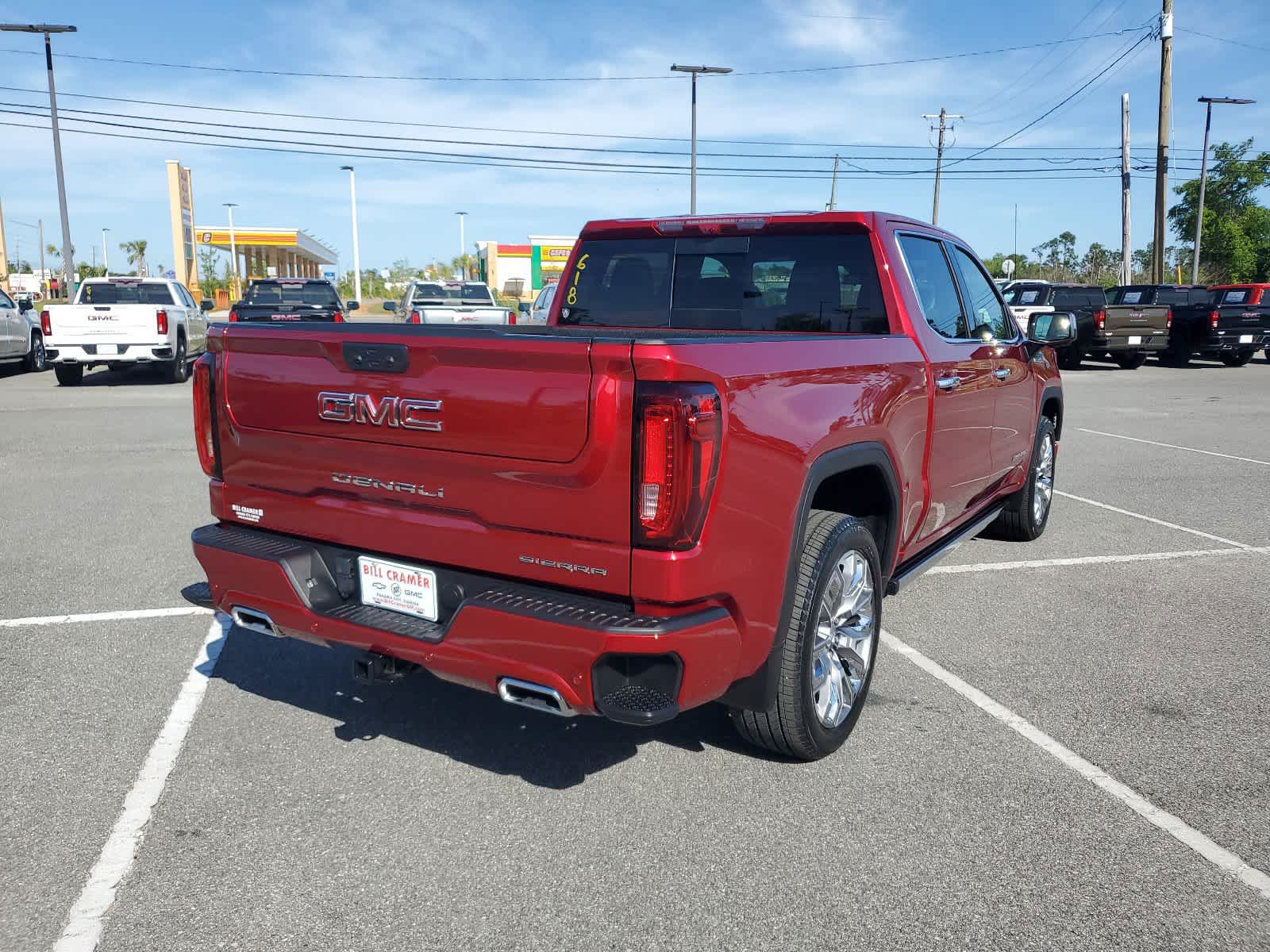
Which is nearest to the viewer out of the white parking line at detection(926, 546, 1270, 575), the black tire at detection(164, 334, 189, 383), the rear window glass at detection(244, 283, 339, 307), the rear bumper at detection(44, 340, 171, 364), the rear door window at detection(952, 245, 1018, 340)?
the rear door window at detection(952, 245, 1018, 340)

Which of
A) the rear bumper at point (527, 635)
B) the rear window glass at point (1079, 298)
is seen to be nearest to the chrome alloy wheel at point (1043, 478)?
the rear bumper at point (527, 635)

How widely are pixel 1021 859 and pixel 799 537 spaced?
1.12 metres

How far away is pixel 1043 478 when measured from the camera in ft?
23.1

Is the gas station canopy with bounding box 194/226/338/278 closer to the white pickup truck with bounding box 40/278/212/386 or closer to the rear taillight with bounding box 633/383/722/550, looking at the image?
the white pickup truck with bounding box 40/278/212/386

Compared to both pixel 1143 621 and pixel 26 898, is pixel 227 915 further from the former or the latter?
pixel 1143 621

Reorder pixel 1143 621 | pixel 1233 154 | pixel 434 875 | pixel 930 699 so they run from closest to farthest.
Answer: pixel 434 875
pixel 930 699
pixel 1143 621
pixel 1233 154

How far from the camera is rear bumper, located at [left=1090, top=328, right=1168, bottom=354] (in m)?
22.2

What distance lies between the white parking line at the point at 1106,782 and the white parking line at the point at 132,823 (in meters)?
3.02

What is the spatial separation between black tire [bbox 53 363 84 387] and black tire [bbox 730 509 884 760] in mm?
17222

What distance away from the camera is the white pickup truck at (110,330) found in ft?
54.5

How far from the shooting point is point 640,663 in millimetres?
2791

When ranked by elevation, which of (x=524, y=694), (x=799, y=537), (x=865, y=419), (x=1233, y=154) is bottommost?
(x=524, y=694)

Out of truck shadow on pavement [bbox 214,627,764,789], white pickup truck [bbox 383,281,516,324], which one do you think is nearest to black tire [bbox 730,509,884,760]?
truck shadow on pavement [bbox 214,627,764,789]

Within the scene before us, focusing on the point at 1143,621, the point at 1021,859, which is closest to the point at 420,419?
the point at 1021,859
